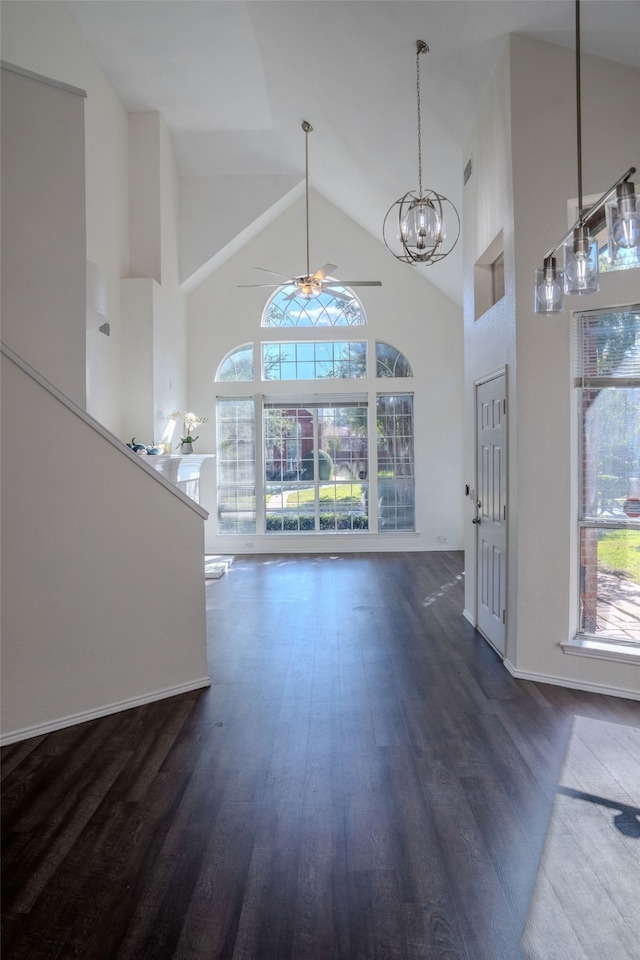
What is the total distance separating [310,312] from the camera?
896 centimetres

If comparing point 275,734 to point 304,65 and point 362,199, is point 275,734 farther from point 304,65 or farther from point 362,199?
point 362,199

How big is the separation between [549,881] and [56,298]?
4.20 m

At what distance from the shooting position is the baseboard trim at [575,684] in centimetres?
352

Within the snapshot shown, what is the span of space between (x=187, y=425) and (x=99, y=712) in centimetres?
542

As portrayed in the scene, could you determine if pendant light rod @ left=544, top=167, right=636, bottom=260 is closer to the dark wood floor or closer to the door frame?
the door frame

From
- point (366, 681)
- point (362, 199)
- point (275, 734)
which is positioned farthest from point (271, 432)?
point (275, 734)

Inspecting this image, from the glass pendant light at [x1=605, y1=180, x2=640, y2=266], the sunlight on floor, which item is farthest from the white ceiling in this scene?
the sunlight on floor

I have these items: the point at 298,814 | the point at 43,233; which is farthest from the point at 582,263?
the point at 43,233

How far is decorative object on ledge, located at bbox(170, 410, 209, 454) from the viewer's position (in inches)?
313

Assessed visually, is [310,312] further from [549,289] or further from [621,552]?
A: [549,289]

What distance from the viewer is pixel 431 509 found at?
8844 mm

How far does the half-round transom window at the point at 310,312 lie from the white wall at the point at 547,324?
5.06 metres

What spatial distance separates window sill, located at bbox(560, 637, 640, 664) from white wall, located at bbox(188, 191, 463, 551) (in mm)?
5133

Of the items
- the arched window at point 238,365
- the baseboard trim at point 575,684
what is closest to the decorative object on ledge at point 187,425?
the arched window at point 238,365
